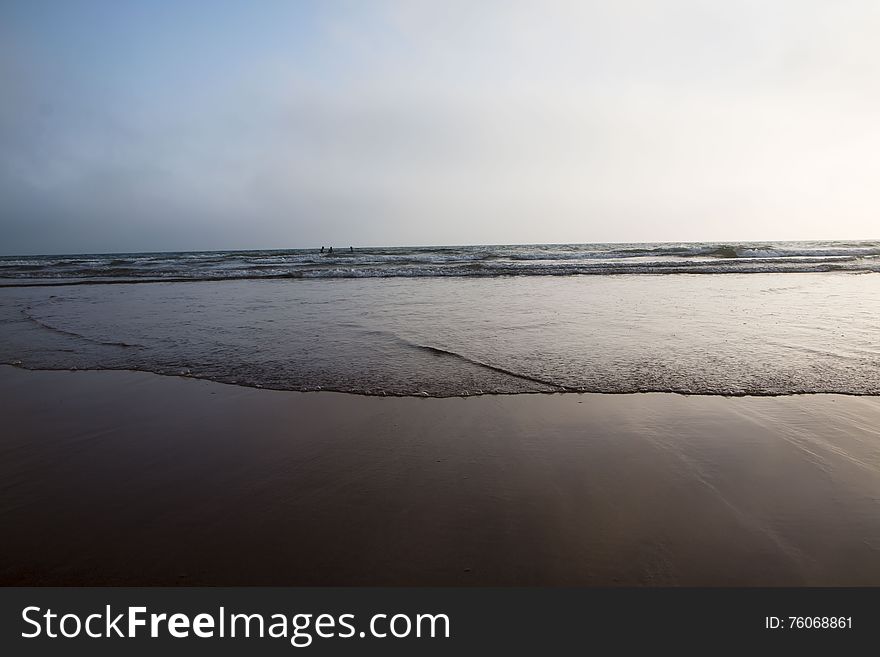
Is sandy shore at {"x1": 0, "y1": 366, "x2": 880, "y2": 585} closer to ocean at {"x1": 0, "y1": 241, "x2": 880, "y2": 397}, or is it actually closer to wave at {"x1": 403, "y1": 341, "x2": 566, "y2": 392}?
wave at {"x1": 403, "y1": 341, "x2": 566, "y2": 392}

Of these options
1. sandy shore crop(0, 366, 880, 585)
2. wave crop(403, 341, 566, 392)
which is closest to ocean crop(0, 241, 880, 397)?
wave crop(403, 341, 566, 392)

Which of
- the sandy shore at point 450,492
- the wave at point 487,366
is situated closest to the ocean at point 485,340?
the wave at point 487,366

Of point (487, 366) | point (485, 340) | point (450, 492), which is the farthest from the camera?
point (485, 340)

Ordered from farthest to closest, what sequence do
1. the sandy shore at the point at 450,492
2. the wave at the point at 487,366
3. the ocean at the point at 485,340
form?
1. the ocean at the point at 485,340
2. the wave at the point at 487,366
3. the sandy shore at the point at 450,492

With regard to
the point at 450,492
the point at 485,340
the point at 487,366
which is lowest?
the point at 450,492

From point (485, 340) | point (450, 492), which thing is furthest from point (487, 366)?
point (450, 492)

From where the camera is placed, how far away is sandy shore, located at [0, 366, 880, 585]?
199 cm

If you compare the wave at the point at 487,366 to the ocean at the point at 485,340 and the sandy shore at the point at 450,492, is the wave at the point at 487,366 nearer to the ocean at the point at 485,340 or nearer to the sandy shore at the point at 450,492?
the ocean at the point at 485,340

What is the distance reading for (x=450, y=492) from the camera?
2.60m

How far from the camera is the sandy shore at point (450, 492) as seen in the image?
199 centimetres

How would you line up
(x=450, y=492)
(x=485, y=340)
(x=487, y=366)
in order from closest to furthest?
(x=450, y=492)
(x=487, y=366)
(x=485, y=340)

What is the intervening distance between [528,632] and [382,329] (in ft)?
20.2

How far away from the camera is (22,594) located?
1909 mm

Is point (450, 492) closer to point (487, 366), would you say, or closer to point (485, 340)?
point (487, 366)
